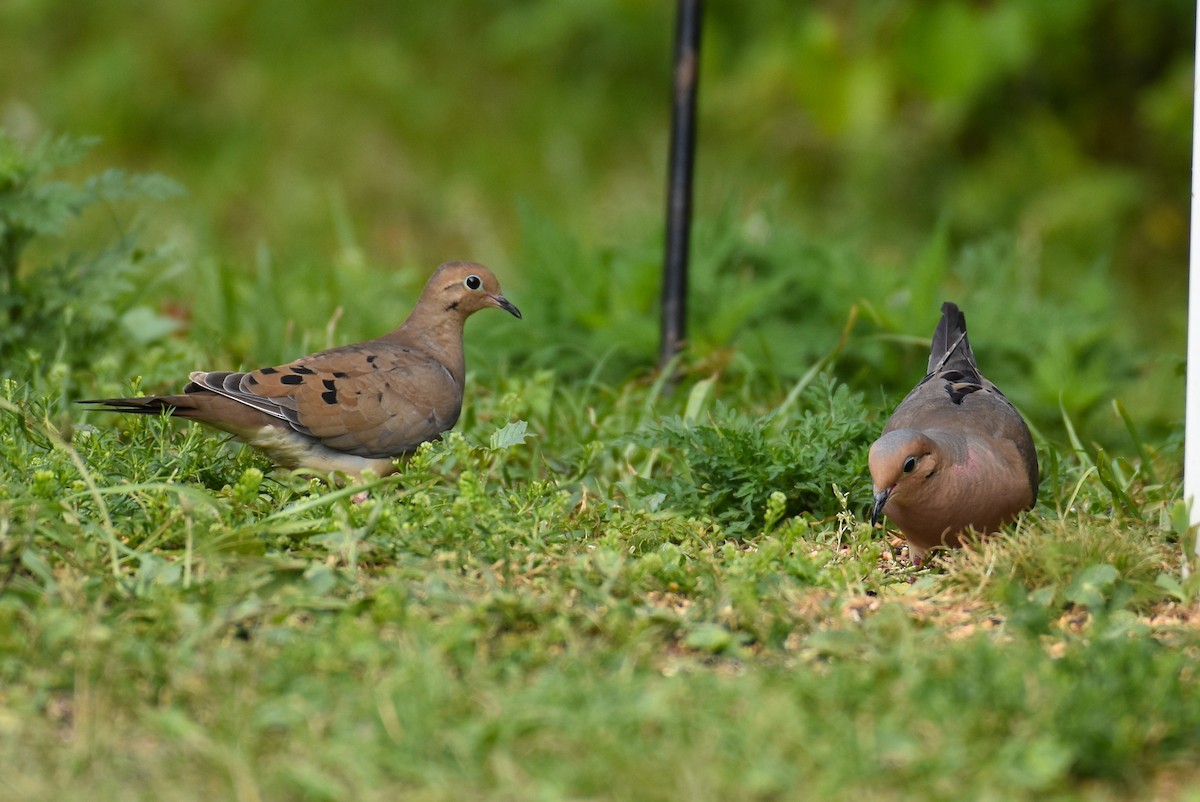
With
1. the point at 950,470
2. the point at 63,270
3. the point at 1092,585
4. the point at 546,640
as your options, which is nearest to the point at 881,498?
the point at 950,470

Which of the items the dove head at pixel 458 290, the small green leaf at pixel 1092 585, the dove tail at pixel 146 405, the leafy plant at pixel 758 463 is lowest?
the small green leaf at pixel 1092 585

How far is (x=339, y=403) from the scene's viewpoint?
423 centimetres

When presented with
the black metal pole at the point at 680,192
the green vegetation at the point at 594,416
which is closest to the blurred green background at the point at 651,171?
the green vegetation at the point at 594,416

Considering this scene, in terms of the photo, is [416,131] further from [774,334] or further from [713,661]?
[713,661]

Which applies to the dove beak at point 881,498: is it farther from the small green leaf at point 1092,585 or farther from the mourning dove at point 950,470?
the small green leaf at point 1092,585

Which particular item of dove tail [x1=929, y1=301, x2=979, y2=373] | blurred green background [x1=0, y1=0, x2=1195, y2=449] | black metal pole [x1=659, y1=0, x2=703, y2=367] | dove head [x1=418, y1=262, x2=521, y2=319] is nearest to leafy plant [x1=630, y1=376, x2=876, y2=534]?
dove tail [x1=929, y1=301, x2=979, y2=373]

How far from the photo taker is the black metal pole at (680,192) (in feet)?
17.3

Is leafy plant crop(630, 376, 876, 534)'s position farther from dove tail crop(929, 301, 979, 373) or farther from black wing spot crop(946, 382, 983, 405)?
dove tail crop(929, 301, 979, 373)

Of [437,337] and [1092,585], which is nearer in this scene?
[1092,585]

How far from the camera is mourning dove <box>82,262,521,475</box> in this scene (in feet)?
13.4

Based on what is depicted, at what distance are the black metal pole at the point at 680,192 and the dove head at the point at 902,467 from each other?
5.29 ft

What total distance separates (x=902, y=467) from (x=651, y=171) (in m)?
5.88

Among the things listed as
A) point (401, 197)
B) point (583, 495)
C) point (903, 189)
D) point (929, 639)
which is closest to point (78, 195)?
point (583, 495)

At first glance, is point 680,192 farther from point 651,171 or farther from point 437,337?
point 651,171
